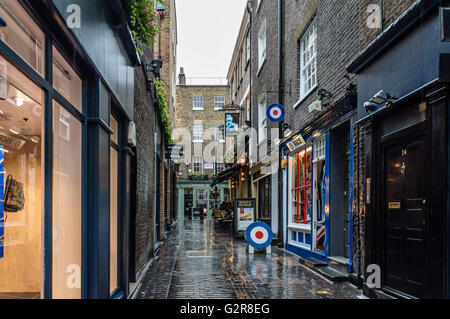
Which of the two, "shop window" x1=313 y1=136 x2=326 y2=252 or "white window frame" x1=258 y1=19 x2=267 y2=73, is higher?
"white window frame" x1=258 y1=19 x2=267 y2=73

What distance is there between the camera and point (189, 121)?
1444 inches

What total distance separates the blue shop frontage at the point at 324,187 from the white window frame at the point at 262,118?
190 inches

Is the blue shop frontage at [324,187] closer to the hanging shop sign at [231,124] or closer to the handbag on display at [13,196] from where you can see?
the handbag on display at [13,196]

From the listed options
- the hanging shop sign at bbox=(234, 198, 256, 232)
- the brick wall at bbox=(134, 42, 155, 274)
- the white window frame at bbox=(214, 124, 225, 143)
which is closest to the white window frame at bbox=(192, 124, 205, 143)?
the white window frame at bbox=(214, 124, 225, 143)

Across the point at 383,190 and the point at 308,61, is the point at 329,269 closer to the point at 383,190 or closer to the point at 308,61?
the point at 383,190

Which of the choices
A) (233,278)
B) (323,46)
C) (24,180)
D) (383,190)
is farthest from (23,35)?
(323,46)

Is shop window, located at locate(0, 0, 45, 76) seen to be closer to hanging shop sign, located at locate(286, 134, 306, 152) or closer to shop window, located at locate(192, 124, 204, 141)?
hanging shop sign, located at locate(286, 134, 306, 152)

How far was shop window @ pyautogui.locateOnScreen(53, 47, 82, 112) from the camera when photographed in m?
3.45

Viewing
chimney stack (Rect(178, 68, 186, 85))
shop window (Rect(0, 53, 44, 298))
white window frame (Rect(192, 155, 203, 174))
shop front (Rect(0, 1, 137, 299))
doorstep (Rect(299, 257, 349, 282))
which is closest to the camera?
shop front (Rect(0, 1, 137, 299))

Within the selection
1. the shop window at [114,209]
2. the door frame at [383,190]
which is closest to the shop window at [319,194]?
the door frame at [383,190]

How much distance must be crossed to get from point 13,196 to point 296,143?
28.2 ft

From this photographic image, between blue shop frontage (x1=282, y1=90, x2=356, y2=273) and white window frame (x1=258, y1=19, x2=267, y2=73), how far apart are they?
6.16 m

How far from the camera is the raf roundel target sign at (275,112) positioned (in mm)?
12281
